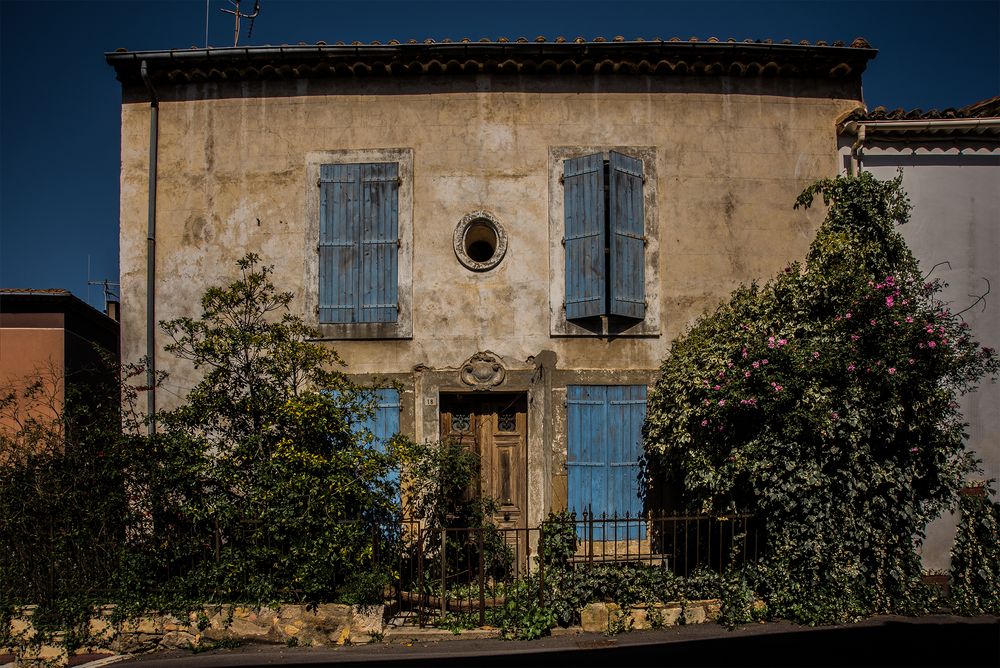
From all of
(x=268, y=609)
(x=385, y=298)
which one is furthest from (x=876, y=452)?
(x=268, y=609)

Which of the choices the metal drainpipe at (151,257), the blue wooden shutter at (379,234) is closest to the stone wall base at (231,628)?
the metal drainpipe at (151,257)

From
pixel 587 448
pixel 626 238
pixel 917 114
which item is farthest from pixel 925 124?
pixel 587 448

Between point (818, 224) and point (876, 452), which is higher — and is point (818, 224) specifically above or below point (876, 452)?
above

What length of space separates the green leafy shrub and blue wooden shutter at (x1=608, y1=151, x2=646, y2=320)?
4.33 m

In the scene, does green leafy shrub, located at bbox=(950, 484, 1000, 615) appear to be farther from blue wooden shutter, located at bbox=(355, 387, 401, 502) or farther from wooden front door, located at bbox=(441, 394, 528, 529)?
blue wooden shutter, located at bbox=(355, 387, 401, 502)

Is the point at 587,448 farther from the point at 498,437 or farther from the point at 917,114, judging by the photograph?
the point at 917,114

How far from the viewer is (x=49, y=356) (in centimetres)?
Result: 915

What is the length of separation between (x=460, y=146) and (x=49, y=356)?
5987mm

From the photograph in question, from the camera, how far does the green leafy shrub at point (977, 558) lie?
758 centimetres

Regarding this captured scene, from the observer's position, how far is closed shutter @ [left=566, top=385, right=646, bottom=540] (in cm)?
860

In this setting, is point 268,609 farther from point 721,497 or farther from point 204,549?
point 721,497

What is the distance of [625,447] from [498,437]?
158 centimetres

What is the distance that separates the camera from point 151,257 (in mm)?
8938

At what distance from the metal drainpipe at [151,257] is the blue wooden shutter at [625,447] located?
5.57 meters
